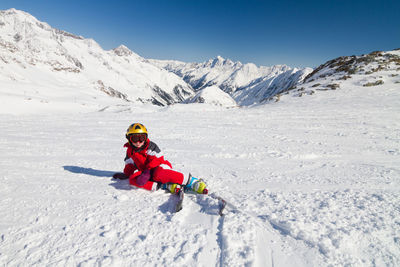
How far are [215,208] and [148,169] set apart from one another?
1.60 metres

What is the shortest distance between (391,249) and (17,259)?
14.7ft

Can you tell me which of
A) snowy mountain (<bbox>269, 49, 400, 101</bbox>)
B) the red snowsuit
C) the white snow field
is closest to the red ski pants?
the red snowsuit

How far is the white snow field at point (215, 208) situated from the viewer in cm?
247

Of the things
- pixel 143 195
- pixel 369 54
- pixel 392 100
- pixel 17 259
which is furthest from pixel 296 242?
pixel 369 54

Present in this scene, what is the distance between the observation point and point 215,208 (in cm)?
350

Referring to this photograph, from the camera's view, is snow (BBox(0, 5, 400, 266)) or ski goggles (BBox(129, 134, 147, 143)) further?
ski goggles (BBox(129, 134, 147, 143))

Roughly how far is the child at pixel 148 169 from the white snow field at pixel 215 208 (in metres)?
0.21

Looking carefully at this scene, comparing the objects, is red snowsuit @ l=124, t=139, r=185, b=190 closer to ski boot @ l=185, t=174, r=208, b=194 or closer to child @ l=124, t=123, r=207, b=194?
child @ l=124, t=123, r=207, b=194

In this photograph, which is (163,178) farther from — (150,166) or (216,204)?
(216,204)

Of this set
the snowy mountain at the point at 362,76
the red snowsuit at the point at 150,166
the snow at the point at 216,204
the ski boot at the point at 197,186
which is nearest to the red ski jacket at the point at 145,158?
the red snowsuit at the point at 150,166

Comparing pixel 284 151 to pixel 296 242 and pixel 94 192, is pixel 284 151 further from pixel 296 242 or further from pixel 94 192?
pixel 94 192

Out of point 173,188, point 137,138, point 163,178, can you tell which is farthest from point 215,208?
point 137,138

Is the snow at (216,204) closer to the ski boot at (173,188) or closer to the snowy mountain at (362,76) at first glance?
the ski boot at (173,188)

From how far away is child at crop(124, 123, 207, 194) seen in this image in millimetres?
4000
